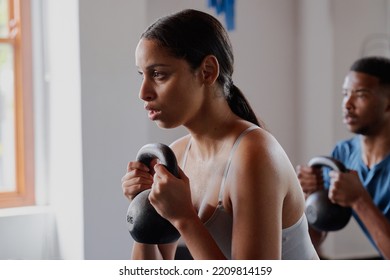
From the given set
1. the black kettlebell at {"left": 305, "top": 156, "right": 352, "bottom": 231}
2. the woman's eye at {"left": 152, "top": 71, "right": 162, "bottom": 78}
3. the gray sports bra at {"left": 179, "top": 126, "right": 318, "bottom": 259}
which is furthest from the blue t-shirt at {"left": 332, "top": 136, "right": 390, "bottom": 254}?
the woman's eye at {"left": 152, "top": 71, "right": 162, "bottom": 78}

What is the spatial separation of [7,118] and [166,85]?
43cm

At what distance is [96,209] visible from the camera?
1.00 metres

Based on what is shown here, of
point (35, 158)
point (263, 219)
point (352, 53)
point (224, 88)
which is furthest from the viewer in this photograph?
point (352, 53)

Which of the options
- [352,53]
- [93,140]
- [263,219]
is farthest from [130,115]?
[352,53]

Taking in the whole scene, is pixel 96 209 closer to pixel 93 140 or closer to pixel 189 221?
pixel 93 140

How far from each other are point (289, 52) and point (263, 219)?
507 millimetres

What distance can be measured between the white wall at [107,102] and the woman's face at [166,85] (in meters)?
0.24

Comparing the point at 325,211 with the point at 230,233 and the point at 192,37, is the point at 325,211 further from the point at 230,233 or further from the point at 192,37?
the point at 192,37

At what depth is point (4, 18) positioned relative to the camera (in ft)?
3.37

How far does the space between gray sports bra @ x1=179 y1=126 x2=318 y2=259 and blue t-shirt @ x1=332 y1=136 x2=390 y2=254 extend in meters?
0.36

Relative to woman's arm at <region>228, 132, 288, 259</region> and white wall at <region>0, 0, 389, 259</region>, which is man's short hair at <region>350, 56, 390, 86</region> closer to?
white wall at <region>0, 0, 389, 259</region>

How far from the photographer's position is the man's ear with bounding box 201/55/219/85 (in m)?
0.76
